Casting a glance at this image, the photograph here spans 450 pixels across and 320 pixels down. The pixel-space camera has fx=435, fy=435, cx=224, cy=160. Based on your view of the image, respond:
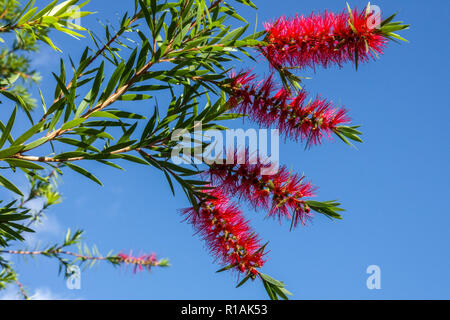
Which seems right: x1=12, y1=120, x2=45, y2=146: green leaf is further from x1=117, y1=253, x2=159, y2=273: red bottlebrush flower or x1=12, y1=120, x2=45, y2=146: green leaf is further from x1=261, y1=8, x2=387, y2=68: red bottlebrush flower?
x1=117, y1=253, x2=159, y2=273: red bottlebrush flower

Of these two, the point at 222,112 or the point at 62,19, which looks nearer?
the point at 222,112

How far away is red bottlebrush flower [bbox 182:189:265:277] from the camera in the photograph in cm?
138

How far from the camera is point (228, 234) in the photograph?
1.39m

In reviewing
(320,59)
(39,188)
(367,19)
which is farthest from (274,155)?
(39,188)

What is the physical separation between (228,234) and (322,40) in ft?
2.18

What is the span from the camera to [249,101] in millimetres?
1348

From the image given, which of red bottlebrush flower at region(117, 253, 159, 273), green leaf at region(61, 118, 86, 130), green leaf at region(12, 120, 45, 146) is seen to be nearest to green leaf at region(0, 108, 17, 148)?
green leaf at region(12, 120, 45, 146)

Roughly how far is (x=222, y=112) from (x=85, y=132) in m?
0.44

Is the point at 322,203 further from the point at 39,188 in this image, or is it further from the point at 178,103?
the point at 39,188

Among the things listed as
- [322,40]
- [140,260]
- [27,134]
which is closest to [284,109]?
[322,40]

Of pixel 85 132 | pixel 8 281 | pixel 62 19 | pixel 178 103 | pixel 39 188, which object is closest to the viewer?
pixel 85 132

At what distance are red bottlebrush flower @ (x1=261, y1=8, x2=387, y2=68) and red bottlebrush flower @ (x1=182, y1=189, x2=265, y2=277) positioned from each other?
49 centimetres

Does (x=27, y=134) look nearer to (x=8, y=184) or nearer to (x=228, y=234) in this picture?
(x=8, y=184)

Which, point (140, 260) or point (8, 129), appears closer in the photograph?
point (8, 129)
